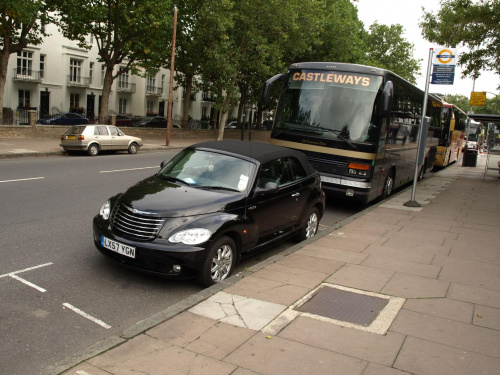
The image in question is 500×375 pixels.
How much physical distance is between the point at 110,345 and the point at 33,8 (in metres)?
23.7

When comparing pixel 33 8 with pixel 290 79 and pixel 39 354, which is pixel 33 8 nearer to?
pixel 290 79

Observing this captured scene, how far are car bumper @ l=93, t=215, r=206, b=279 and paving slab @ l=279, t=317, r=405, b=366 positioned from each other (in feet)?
4.60

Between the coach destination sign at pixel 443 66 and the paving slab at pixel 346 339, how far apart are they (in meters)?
8.62

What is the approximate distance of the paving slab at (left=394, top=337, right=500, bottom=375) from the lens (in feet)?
12.1

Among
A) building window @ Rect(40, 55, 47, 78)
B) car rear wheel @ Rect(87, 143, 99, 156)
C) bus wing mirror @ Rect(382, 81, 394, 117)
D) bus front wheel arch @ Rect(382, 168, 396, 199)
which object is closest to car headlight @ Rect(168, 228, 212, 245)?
bus wing mirror @ Rect(382, 81, 394, 117)

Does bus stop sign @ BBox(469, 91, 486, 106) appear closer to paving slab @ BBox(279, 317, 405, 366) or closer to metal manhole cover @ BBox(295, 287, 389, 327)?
metal manhole cover @ BBox(295, 287, 389, 327)

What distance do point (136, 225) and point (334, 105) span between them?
6.65 m

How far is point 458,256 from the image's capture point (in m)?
7.27

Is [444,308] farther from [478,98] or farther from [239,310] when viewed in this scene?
[478,98]

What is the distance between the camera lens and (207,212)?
5543 millimetres

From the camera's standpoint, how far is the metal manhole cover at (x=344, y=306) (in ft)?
15.3

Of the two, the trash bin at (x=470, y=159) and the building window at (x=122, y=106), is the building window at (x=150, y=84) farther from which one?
the trash bin at (x=470, y=159)

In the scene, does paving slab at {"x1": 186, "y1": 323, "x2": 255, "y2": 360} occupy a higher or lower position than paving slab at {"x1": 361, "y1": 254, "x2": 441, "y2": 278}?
lower

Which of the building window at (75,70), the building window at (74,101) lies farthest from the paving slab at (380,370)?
the building window at (75,70)
